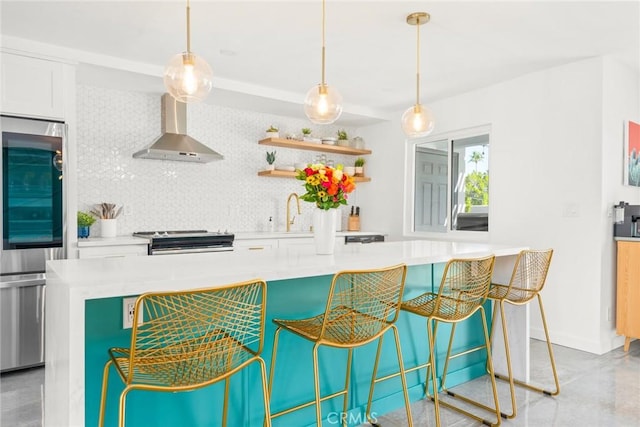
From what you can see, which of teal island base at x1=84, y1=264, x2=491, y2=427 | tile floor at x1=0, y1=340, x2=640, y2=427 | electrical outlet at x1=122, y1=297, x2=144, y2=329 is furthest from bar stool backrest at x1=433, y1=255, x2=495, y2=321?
electrical outlet at x1=122, y1=297, x2=144, y2=329

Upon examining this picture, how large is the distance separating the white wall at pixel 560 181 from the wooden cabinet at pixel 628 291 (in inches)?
3.8

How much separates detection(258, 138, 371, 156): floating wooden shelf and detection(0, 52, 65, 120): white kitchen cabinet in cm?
222

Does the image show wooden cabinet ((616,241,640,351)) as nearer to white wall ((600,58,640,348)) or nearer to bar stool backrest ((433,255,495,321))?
white wall ((600,58,640,348))

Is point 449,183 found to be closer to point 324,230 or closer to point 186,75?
point 324,230

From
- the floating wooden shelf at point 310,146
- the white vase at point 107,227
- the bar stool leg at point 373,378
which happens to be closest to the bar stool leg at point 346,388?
the bar stool leg at point 373,378

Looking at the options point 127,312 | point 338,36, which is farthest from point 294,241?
point 127,312

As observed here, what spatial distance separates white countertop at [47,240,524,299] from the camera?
58.8 inches

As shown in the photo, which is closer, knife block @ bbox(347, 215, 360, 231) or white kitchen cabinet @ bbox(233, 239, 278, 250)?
white kitchen cabinet @ bbox(233, 239, 278, 250)

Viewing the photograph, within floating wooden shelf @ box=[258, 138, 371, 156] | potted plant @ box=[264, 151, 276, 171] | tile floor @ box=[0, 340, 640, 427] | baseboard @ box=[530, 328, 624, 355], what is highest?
floating wooden shelf @ box=[258, 138, 371, 156]

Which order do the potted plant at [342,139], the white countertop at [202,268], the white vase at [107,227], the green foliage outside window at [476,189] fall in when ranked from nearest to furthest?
1. the white countertop at [202,268]
2. the white vase at [107,227]
3. the green foliage outside window at [476,189]
4. the potted plant at [342,139]

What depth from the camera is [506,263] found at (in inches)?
123

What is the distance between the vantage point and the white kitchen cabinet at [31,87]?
3.21 meters

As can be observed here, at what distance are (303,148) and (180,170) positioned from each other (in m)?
1.60

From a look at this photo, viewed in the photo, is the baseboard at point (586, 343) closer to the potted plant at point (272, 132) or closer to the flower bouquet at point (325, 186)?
the flower bouquet at point (325, 186)
